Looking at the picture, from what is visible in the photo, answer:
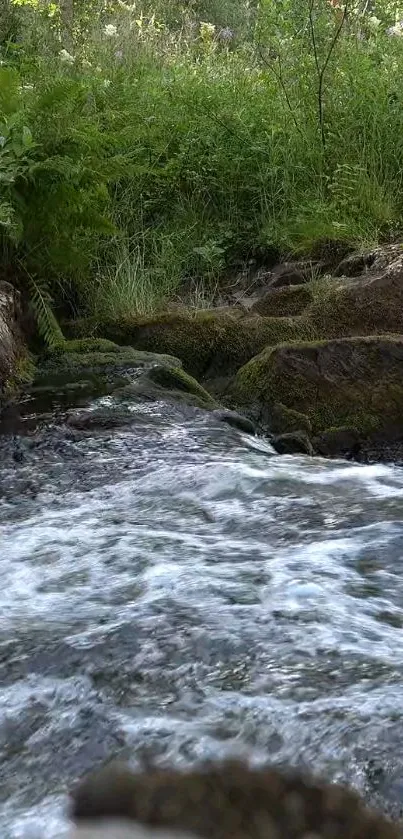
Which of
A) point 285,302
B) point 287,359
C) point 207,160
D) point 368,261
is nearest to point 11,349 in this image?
point 287,359

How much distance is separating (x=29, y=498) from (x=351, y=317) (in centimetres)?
247

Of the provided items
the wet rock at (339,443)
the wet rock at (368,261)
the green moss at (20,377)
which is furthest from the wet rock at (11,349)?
the wet rock at (368,261)

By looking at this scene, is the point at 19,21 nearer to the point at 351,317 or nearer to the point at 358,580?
the point at 351,317

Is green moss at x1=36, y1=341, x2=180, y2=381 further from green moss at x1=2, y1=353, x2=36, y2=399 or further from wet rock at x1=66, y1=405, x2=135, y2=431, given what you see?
wet rock at x1=66, y1=405, x2=135, y2=431

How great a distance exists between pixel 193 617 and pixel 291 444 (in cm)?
181

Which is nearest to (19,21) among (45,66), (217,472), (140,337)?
(45,66)

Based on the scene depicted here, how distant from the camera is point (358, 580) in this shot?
7.95 feet

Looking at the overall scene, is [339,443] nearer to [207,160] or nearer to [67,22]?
[207,160]

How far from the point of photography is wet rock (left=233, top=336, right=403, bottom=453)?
14.1ft

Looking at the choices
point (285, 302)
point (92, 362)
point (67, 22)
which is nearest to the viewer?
point (92, 362)

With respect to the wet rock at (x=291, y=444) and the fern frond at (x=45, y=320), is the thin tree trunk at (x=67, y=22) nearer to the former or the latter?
the fern frond at (x=45, y=320)

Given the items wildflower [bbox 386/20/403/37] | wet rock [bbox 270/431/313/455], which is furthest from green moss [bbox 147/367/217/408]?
wildflower [bbox 386/20/403/37]

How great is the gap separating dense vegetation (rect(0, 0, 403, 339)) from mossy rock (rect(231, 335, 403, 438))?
4.08 ft

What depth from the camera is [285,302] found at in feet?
18.0
